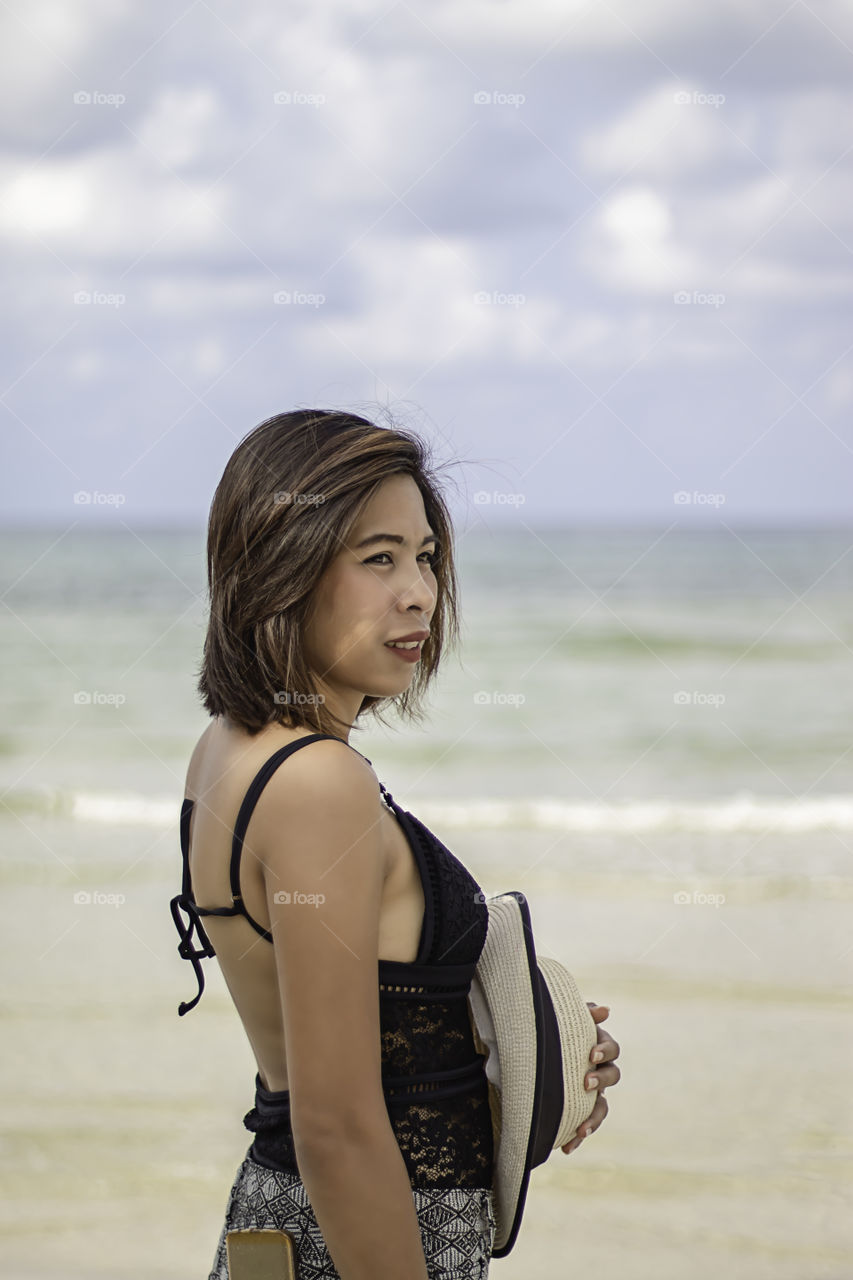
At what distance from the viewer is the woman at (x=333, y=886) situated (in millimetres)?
1267

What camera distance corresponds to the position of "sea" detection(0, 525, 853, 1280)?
12.2 ft

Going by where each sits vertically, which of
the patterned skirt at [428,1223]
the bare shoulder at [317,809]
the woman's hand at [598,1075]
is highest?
the bare shoulder at [317,809]

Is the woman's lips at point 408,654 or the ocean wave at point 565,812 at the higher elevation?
the woman's lips at point 408,654

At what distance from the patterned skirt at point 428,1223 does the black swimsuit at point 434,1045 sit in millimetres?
18

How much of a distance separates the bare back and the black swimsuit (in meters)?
0.02

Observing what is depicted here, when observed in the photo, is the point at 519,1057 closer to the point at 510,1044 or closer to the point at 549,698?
the point at 510,1044

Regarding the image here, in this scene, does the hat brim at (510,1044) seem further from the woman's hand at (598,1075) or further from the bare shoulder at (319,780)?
the bare shoulder at (319,780)

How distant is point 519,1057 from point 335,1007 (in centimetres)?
32

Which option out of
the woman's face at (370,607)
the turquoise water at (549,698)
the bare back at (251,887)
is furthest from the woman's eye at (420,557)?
the turquoise water at (549,698)

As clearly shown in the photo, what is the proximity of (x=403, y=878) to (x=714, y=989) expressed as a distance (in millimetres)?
4820

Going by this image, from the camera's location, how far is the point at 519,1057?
1.46m

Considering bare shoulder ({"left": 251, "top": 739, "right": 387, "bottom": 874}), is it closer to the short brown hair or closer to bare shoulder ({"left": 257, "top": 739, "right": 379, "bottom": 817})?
bare shoulder ({"left": 257, "top": 739, "right": 379, "bottom": 817})

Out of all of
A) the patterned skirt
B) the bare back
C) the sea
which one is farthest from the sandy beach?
the bare back

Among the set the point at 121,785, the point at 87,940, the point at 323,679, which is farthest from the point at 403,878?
the point at 121,785
